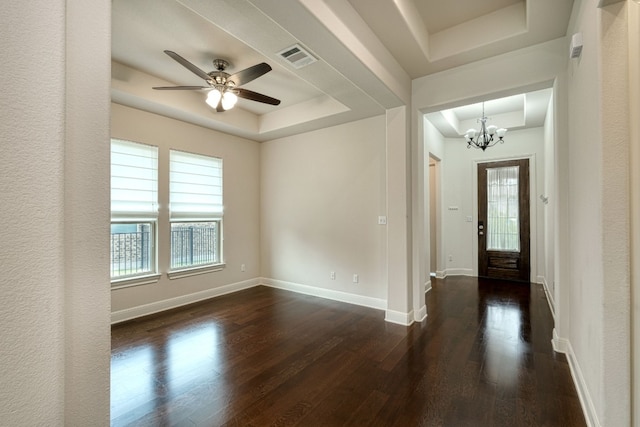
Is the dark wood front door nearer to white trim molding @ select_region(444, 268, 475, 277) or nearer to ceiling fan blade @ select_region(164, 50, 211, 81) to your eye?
white trim molding @ select_region(444, 268, 475, 277)

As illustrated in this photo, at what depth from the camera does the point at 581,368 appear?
2.11 m

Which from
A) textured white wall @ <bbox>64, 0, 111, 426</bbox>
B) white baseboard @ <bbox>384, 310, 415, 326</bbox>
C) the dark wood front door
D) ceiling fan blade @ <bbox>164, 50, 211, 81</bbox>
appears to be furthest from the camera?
the dark wood front door

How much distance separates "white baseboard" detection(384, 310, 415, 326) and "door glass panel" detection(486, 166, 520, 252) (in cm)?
323

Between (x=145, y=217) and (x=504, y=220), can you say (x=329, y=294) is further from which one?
(x=504, y=220)

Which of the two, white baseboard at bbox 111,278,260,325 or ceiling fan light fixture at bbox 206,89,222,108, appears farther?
white baseboard at bbox 111,278,260,325

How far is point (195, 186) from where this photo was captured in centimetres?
452

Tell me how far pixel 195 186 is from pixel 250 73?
2.37m

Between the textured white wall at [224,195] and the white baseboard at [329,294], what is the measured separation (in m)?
0.49

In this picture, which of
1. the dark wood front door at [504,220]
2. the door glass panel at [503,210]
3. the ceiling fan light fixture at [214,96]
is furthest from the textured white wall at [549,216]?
the ceiling fan light fixture at [214,96]

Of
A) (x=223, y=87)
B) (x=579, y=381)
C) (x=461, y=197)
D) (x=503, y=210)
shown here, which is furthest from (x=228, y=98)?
(x=503, y=210)

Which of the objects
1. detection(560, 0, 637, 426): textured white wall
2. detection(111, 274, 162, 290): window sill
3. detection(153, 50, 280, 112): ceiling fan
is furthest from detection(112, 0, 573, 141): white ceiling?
detection(111, 274, 162, 290): window sill

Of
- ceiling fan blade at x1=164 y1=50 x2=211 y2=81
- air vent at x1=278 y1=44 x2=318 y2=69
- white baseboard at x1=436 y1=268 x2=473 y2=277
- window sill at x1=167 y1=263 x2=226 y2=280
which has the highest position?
air vent at x1=278 y1=44 x2=318 y2=69

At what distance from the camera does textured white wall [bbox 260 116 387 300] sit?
4207 mm

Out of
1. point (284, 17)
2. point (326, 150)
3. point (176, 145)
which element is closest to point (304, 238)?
point (326, 150)
